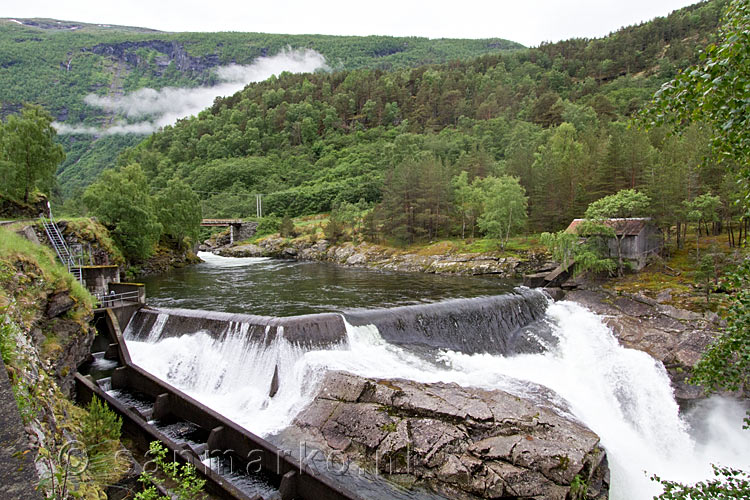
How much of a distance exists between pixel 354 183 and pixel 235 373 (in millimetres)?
80753

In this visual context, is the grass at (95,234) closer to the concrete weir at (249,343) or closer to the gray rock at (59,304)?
the concrete weir at (249,343)

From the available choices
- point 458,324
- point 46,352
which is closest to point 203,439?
point 46,352

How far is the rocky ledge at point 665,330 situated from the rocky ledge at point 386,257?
15235 millimetres

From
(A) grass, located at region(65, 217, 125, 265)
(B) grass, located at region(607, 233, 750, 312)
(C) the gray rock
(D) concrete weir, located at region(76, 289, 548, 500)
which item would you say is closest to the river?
(D) concrete weir, located at region(76, 289, 548, 500)

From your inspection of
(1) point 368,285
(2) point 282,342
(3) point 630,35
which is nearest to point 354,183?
(1) point 368,285

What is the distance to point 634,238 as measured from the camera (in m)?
29.3

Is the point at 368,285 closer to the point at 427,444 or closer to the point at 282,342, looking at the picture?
the point at 282,342

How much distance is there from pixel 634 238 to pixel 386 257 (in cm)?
2798

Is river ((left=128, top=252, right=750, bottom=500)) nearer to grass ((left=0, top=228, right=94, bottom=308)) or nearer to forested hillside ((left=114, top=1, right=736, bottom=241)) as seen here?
grass ((left=0, top=228, right=94, bottom=308))

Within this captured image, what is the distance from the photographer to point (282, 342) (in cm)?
1574

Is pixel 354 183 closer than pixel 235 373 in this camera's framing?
No

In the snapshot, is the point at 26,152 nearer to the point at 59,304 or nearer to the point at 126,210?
the point at 126,210

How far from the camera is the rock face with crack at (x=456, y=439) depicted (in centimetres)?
1005

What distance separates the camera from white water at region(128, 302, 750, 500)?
13242 millimetres
